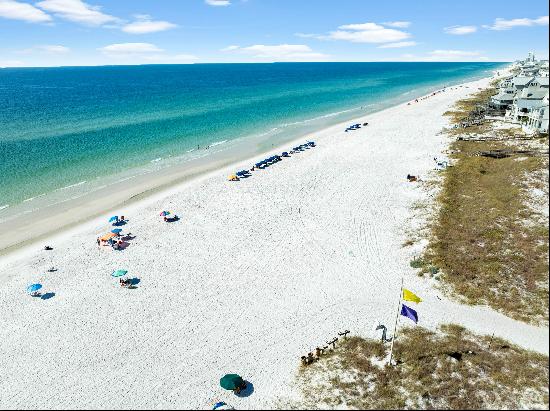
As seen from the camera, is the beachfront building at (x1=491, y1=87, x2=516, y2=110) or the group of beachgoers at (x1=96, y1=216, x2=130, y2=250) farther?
the beachfront building at (x1=491, y1=87, x2=516, y2=110)

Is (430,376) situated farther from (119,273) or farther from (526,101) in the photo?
(526,101)

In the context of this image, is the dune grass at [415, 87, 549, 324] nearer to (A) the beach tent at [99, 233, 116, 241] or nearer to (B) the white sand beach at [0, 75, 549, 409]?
(B) the white sand beach at [0, 75, 549, 409]

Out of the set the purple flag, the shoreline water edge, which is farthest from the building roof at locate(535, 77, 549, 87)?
the purple flag

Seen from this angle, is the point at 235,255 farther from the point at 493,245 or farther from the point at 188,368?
the point at 493,245

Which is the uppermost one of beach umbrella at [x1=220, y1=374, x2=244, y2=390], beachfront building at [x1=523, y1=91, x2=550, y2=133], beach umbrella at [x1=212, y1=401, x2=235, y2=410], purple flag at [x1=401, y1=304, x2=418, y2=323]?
beachfront building at [x1=523, y1=91, x2=550, y2=133]

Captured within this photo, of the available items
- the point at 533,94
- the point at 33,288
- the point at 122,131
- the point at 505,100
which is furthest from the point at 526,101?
the point at 122,131

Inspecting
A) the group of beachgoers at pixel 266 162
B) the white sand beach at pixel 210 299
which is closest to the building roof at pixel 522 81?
the group of beachgoers at pixel 266 162

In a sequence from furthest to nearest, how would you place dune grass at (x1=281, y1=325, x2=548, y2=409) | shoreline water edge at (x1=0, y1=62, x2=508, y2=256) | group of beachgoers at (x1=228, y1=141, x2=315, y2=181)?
1. group of beachgoers at (x1=228, y1=141, x2=315, y2=181)
2. shoreline water edge at (x1=0, y1=62, x2=508, y2=256)
3. dune grass at (x1=281, y1=325, x2=548, y2=409)
